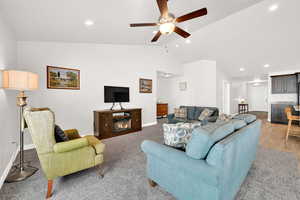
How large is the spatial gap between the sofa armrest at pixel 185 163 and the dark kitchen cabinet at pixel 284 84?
733 centimetres

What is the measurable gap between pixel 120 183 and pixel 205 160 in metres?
1.23

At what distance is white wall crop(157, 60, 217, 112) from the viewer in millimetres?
5938

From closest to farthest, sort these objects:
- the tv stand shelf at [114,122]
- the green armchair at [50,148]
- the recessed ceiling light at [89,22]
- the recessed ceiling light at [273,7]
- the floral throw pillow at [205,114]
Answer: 1. the green armchair at [50,148]
2. the recessed ceiling light at [89,22]
3. the recessed ceiling light at [273,7]
4. the tv stand shelf at [114,122]
5. the floral throw pillow at [205,114]

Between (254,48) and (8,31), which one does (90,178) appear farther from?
(254,48)

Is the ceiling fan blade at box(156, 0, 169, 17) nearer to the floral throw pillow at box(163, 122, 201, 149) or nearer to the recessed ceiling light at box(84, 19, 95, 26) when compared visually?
the recessed ceiling light at box(84, 19, 95, 26)

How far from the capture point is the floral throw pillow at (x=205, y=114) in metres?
3.87

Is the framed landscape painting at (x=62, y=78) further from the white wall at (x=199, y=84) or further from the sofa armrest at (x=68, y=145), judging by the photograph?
the white wall at (x=199, y=84)

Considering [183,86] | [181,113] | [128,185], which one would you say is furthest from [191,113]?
[128,185]

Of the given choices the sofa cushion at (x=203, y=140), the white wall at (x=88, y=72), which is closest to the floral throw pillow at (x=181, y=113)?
the white wall at (x=88, y=72)

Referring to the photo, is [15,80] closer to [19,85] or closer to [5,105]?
[19,85]

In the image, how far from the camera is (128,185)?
1666mm

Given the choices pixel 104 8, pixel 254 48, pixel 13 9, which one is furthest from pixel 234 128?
pixel 254 48

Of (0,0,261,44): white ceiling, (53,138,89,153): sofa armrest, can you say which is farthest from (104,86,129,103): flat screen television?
(53,138,89,153): sofa armrest

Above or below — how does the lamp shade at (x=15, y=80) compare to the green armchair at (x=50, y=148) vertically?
above
